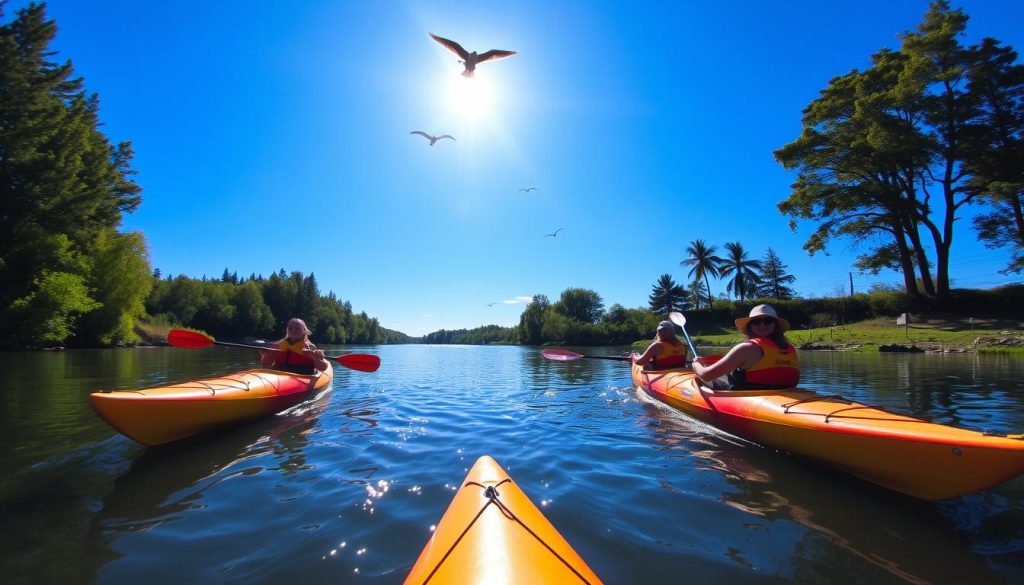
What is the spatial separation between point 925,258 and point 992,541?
99.2 feet

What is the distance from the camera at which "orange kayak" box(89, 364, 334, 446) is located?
4.78 m

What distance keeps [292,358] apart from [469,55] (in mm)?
8329

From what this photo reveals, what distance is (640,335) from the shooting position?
54312 mm

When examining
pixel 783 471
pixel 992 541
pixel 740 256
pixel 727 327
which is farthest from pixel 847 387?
pixel 740 256

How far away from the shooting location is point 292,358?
28.2 ft

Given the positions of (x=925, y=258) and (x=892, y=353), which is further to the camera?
(x=925, y=258)

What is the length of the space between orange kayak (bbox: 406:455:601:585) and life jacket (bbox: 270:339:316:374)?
23.1 feet

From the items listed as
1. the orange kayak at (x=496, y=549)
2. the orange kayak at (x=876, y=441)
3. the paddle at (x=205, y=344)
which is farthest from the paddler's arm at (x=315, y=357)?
Answer: the orange kayak at (x=876, y=441)

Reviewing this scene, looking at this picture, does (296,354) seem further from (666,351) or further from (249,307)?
(249,307)

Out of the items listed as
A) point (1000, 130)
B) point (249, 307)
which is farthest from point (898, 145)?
point (249, 307)

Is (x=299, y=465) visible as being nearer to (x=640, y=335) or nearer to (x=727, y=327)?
(x=727, y=327)

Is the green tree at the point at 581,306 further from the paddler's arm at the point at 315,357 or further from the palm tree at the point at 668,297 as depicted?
the paddler's arm at the point at 315,357

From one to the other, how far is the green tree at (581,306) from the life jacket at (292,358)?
61.4 m

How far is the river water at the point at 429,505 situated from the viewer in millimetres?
2711
